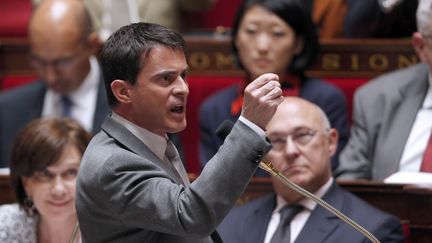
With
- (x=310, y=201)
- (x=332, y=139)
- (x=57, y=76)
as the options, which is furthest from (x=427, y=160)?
(x=57, y=76)

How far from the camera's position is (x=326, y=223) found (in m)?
1.83

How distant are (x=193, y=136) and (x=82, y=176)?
56.1 inches

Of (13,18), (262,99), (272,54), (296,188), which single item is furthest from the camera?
(13,18)

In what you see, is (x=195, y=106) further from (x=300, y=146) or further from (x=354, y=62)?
(x=300, y=146)

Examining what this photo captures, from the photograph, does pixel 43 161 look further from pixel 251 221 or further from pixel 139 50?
pixel 139 50

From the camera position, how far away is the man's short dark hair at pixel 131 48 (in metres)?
1.23

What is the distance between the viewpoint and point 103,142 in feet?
4.11

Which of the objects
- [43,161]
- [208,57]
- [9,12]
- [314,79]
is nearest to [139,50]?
[43,161]

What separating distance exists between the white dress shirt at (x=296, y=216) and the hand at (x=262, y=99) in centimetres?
71

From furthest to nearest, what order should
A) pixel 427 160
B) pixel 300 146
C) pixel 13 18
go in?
1. pixel 13 18
2. pixel 427 160
3. pixel 300 146

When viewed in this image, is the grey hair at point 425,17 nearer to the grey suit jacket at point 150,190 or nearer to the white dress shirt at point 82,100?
the white dress shirt at point 82,100

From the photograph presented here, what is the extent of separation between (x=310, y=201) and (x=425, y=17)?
52 cm

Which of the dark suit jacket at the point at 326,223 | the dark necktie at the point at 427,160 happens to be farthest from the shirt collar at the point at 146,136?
the dark necktie at the point at 427,160

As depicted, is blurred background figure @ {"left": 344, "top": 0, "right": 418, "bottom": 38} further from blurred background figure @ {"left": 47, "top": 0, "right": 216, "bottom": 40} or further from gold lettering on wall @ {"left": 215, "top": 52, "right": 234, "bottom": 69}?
blurred background figure @ {"left": 47, "top": 0, "right": 216, "bottom": 40}
